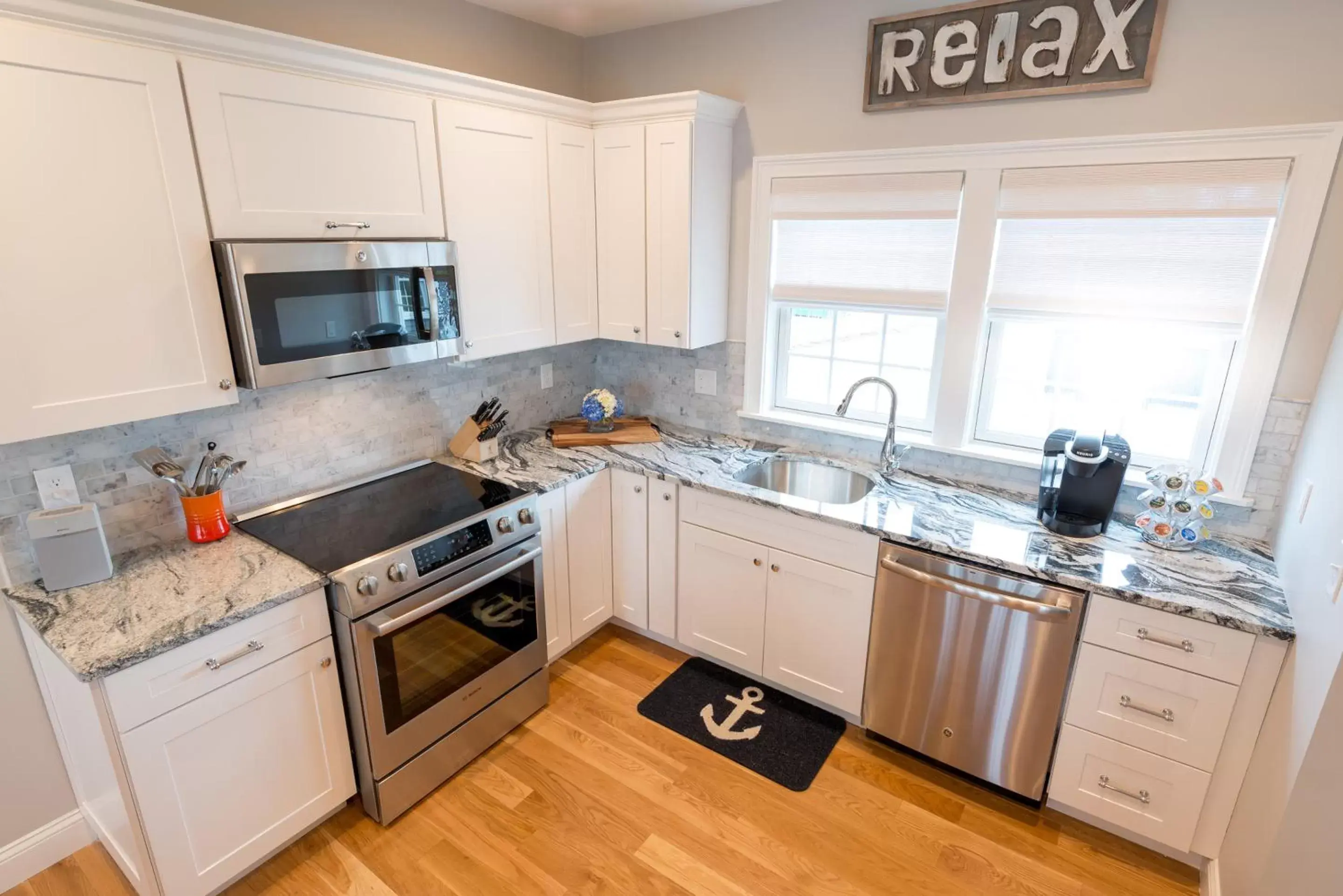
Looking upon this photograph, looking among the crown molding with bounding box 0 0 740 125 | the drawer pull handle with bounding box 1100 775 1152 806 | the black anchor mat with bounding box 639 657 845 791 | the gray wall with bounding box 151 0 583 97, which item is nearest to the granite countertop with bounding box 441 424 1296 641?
the drawer pull handle with bounding box 1100 775 1152 806

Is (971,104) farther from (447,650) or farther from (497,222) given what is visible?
(447,650)

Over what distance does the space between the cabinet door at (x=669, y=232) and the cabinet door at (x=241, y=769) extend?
1.74 m

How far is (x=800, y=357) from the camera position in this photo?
302 cm

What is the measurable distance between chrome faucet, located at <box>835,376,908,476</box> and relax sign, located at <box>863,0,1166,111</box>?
100 centimetres

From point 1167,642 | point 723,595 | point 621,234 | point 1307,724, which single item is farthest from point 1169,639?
point 621,234

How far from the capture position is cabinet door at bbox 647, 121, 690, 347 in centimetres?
264

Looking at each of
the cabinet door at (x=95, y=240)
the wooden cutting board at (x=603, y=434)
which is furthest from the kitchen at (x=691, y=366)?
the wooden cutting board at (x=603, y=434)

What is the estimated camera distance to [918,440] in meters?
2.71

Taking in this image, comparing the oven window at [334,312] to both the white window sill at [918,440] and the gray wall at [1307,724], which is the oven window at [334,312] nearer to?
A: the white window sill at [918,440]

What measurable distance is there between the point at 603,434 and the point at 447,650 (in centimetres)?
123

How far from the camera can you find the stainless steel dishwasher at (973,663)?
201cm

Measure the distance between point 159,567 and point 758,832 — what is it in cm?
197

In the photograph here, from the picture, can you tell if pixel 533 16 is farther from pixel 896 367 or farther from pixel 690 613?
pixel 690 613

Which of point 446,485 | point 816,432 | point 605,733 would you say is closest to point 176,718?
point 446,485
